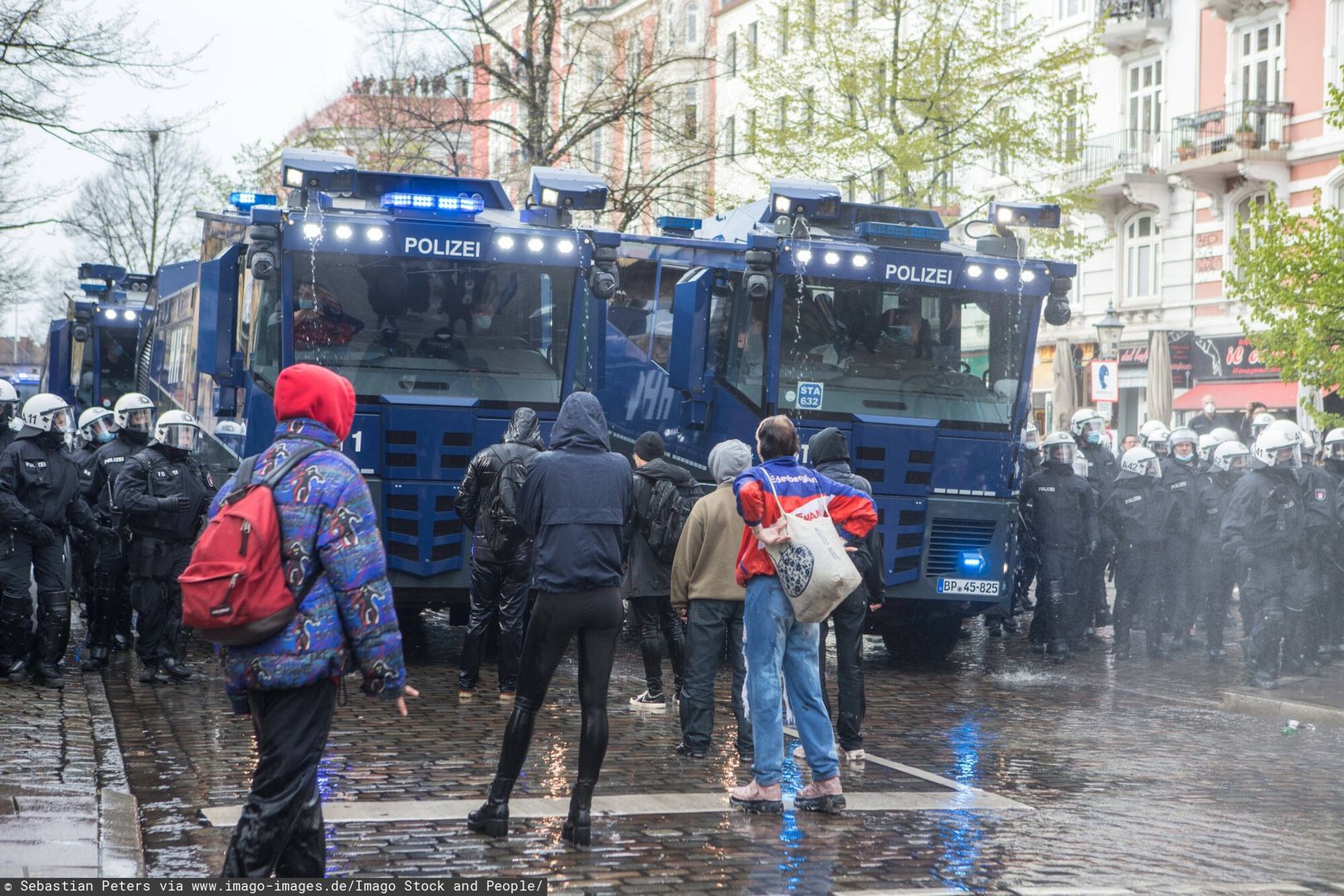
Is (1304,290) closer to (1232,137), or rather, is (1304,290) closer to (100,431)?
(100,431)

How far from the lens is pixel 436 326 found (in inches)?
492

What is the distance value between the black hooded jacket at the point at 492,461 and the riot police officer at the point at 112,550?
2.72 metres

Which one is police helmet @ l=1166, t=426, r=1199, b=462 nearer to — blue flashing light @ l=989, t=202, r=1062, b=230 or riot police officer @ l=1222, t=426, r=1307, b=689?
riot police officer @ l=1222, t=426, r=1307, b=689

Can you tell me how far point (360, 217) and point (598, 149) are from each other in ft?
133

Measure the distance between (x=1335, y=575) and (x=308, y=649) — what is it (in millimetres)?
10831

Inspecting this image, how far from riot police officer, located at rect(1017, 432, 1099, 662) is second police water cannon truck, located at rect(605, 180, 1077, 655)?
1426mm

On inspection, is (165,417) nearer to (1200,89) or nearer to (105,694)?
(105,694)

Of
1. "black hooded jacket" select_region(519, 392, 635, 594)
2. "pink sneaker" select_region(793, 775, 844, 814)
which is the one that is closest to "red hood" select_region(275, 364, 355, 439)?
"black hooded jacket" select_region(519, 392, 635, 594)

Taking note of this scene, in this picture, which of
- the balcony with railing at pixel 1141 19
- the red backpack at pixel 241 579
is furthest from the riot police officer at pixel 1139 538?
the balcony with railing at pixel 1141 19

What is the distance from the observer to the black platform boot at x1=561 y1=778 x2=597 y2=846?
22.2 feet

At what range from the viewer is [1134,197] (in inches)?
1387

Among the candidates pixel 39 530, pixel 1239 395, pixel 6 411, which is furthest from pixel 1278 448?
pixel 1239 395

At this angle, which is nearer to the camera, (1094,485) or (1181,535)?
(1181,535)

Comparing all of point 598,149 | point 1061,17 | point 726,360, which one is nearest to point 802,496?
point 726,360
